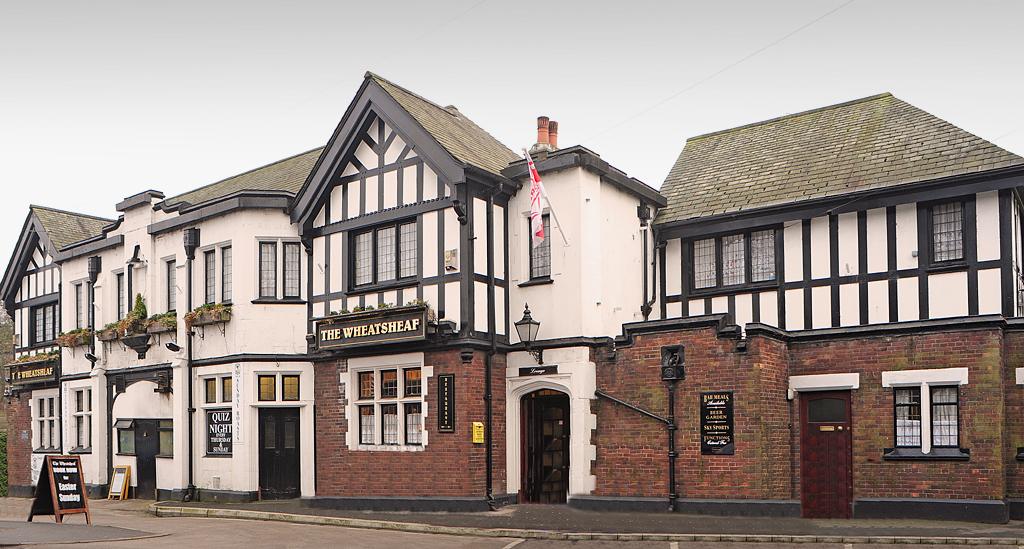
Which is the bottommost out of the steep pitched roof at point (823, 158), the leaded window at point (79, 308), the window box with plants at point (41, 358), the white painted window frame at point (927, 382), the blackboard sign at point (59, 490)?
the blackboard sign at point (59, 490)

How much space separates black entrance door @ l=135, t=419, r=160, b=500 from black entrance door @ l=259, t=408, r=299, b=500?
13.3 ft

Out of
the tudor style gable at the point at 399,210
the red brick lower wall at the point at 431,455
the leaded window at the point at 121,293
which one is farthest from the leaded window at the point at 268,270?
the leaded window at the point at 121,293

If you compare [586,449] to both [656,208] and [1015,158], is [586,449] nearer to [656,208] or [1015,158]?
[656,208]

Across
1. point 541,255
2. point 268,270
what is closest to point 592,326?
point 541,255

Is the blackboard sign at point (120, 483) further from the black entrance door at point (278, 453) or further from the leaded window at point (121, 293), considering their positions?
the black entrance door at point (278, 453)

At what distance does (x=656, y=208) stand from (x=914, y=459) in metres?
8.39

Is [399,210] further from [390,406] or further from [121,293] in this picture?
[121,293]

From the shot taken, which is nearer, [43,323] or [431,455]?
[431,455]

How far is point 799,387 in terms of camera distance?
19922 millimetres

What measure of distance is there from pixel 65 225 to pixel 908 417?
27028 mm

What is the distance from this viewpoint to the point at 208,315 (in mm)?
24672

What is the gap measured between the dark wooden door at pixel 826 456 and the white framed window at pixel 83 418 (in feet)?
65.3

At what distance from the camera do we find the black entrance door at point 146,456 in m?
26.4

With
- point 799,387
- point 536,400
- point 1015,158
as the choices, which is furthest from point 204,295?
point 1015,158
